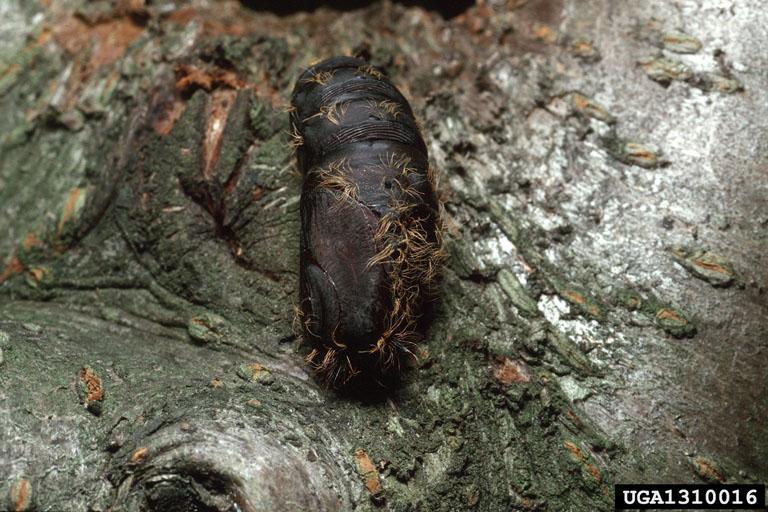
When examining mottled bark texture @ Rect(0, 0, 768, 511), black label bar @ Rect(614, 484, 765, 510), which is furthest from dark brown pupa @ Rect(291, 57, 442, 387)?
black label bar @ Rect(614, 484, 765, 510)

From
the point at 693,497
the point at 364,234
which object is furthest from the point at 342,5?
the point at 693,497

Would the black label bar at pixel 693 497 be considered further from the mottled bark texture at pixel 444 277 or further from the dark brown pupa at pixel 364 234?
the dark brown pupa at pixel 364 234

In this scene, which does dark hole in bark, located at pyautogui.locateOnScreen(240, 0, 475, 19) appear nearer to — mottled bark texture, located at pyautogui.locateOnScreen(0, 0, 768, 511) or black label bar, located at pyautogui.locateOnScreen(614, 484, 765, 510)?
mottled bark texture, located at pyautogui.locateOnScreen(0, 0, 768, 511)

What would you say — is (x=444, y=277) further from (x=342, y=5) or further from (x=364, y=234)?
(x=342, y=5)

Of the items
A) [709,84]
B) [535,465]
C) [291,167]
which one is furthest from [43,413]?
[709,84]

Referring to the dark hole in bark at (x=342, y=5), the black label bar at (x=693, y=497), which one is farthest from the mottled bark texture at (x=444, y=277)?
the dark hole in bark at (x=342, y=5)

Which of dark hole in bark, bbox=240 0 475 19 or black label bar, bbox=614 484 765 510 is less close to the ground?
dark hole in bark, bbox=240 0 475 19
